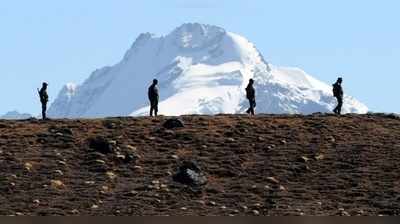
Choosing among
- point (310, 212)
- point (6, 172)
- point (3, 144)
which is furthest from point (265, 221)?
point (3, 144)

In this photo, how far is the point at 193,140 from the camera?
180 ft

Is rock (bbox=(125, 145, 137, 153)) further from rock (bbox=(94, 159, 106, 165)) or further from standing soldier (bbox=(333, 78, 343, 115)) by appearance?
standing soldier (bbox=(333, 78, 343, 115))

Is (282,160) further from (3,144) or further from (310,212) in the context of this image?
(3,144)

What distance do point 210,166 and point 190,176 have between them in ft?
6.25

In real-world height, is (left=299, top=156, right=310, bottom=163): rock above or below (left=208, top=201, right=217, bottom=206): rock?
above

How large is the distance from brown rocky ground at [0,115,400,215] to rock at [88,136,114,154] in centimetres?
18

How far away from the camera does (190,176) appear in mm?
50156

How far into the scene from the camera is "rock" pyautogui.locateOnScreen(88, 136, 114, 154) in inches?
2100

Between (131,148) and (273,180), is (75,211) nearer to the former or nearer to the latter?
(131,148)

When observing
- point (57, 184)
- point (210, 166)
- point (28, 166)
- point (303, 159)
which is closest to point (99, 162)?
point (28, 166)

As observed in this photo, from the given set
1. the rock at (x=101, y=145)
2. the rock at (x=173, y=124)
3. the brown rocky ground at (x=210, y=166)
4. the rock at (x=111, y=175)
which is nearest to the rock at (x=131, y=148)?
the brown rocky ground at (x=210, y=166)

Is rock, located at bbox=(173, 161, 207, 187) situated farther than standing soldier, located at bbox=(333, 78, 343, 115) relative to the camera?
No

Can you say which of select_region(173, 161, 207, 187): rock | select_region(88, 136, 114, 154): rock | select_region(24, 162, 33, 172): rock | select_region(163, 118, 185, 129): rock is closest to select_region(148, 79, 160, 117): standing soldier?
select_region(163, 118, 185, 129): rock

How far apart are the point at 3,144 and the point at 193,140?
7.69 m
